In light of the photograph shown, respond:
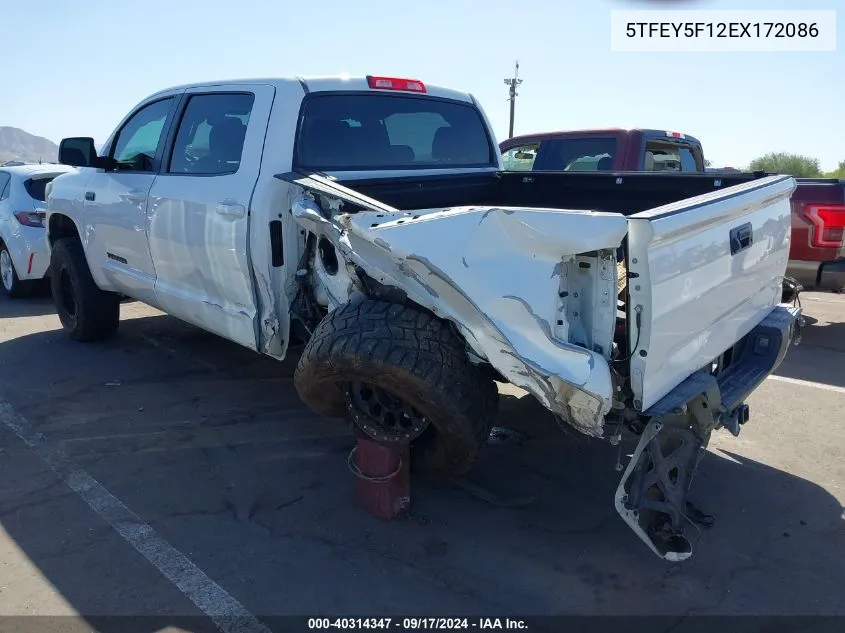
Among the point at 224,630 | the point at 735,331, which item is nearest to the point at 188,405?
the point at 224,630

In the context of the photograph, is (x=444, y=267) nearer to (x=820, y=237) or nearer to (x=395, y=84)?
(x=395, y=84)

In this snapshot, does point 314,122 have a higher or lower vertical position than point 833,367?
higher

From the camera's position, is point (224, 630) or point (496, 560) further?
point (496, 560)

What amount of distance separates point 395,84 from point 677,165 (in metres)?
4.55

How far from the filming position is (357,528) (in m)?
3.40

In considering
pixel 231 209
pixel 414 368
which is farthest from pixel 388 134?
pixel 414 368

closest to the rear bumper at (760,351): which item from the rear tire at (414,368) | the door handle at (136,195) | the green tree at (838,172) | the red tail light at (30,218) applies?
the rear tire at (414,368)

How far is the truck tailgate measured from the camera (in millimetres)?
2670

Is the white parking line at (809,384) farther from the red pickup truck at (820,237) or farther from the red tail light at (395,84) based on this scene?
the red tail light at (395,84)

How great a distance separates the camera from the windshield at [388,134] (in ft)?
13.9

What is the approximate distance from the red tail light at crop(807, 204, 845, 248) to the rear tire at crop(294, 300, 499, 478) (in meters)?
4.94

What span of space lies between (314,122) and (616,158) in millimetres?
4211

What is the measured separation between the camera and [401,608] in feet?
9.32

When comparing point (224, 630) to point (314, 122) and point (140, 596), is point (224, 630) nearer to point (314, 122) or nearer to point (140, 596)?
point (140, 596)
